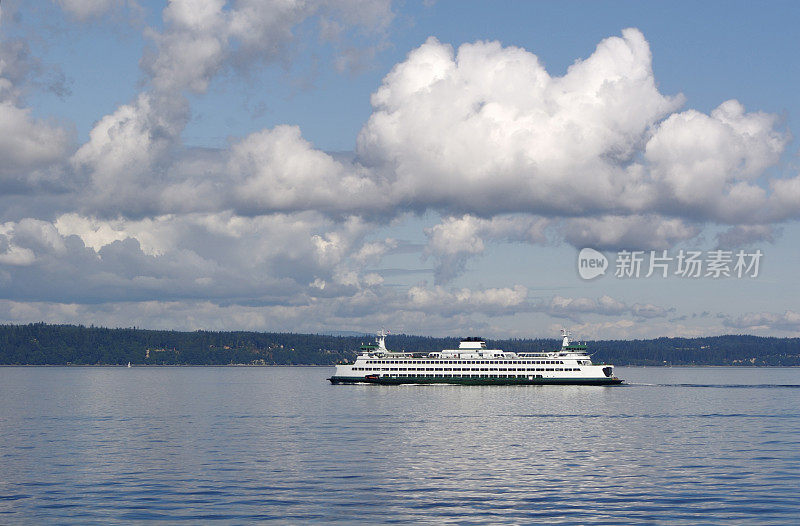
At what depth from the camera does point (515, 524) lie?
5150cm

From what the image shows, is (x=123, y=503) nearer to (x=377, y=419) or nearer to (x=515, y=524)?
(x=515, y=524)

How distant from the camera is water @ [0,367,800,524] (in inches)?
2192

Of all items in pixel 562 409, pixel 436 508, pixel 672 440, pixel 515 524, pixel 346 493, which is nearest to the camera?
pixel 515 524

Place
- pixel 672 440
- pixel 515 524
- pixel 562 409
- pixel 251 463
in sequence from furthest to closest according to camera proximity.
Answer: pixel 562 409, pixel 672 440, pixel 251 463, pixel 515 524

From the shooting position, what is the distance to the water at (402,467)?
183ft

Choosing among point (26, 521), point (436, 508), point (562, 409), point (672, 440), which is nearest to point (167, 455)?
point (26, 521)

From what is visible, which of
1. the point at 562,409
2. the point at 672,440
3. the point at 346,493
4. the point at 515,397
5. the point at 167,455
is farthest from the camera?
the point at 515,397

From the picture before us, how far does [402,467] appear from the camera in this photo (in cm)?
7431

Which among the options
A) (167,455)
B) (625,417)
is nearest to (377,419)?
(625,417)

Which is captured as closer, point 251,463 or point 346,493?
point 346,493

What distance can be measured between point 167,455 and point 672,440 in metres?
52.6

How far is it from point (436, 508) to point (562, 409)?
93.0m

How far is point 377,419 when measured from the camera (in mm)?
123562

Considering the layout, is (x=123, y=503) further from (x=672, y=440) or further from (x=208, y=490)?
(x=672, y=440)
